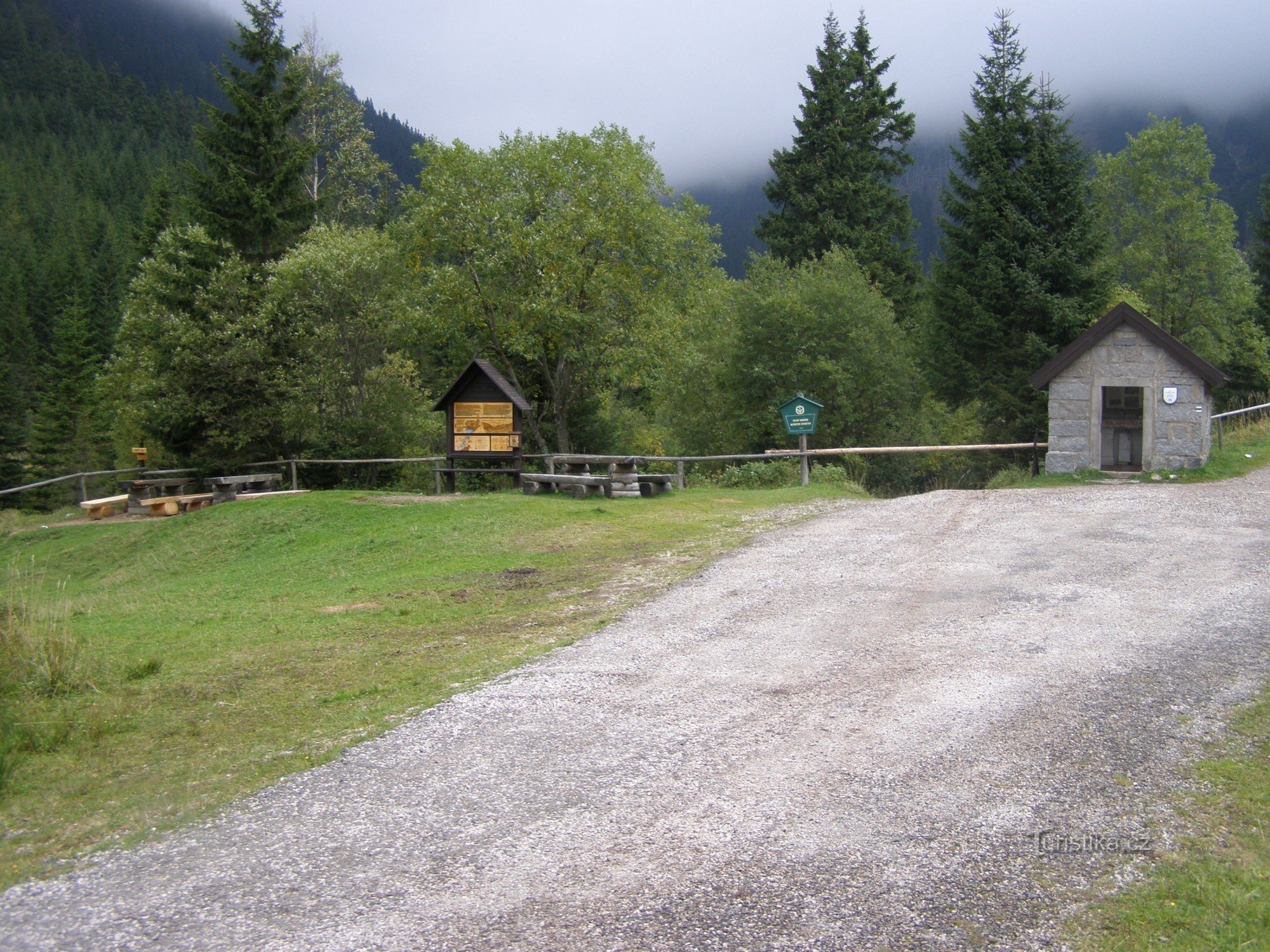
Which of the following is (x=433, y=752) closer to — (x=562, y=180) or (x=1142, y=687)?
(x=1142, y=687)

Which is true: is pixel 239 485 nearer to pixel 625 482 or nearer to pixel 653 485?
pixel 625 482

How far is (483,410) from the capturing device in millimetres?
18656

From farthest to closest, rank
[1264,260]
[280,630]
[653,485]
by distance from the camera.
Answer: [1264,260] → [653,485] → [280,630]

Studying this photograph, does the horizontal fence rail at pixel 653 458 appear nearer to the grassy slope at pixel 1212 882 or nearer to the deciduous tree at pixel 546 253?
the deciduous tree at pixel 546 253

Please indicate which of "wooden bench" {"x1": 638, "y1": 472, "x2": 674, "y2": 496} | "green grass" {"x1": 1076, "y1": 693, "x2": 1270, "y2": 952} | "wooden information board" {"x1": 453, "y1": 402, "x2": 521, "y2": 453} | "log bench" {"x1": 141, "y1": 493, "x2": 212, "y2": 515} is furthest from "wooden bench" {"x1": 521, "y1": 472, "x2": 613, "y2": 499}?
"green grass" {"x1": 1076, "y1": 693, "x2": 1270, "y2": 952}

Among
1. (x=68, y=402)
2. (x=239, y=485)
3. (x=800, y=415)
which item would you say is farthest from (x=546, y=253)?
(x=68, y=402)

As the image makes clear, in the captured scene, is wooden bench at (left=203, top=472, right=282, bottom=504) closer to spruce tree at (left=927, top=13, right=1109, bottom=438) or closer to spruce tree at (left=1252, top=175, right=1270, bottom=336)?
spruce tree at (left=927, top=13, right=1109, bottom=438)

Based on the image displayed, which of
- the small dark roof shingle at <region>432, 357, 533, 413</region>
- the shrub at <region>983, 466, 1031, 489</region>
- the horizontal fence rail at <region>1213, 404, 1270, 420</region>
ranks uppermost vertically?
the small dark roof shingle at <region>432, 357, 533, 413</region>

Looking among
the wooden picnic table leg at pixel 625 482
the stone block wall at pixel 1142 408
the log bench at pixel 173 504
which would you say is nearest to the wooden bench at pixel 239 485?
the log bench at pixel 173 504

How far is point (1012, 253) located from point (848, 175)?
42.7 ft

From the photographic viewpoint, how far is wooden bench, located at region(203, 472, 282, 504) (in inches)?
890

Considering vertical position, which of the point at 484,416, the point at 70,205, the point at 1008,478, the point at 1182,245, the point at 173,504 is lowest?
the point at 173,504

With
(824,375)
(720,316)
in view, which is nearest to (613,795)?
(824,375)

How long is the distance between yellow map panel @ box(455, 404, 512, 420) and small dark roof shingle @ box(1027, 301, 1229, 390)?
423 inches
